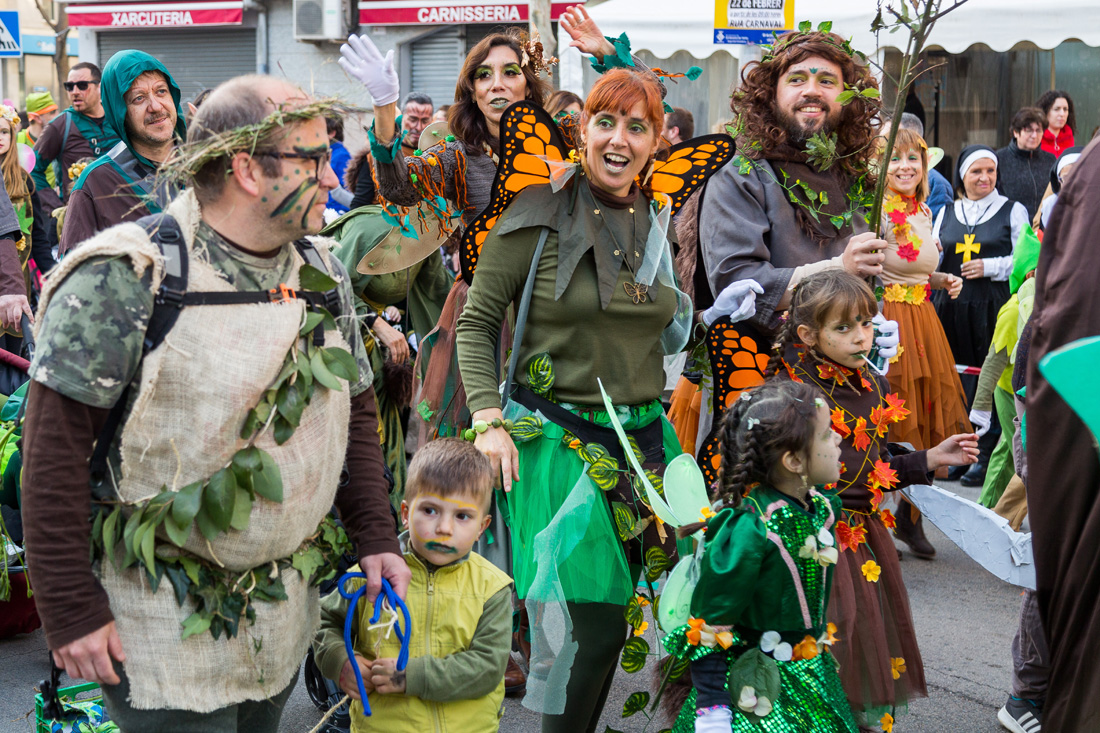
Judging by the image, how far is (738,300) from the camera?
357 cm

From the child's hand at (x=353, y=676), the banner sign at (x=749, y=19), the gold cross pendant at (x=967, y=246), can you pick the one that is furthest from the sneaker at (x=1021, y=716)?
the gold cross pendant at (x=967, y=246)

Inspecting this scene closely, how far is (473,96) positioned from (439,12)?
1279 centimetres

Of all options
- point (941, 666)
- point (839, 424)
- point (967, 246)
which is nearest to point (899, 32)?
point (967, 246)

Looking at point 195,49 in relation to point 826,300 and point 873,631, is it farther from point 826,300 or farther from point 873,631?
point 873,631

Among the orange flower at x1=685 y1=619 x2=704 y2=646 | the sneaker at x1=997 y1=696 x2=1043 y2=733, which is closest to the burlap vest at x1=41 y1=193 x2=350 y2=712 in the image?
the orange flower at x1=685 y1=619 x2=704 y2=646

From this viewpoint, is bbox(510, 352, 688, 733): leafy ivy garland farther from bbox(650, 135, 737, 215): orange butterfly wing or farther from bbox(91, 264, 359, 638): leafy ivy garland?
bbox(91, 264, 359, 638): leafy ivy garland

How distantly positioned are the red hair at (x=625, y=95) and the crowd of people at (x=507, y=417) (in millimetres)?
12

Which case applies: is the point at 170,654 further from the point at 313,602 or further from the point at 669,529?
the point at 669,529

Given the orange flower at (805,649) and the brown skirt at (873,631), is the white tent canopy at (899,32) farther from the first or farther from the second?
the orange flower at (805,649)

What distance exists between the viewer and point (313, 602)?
2.49 metres

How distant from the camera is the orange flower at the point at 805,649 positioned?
9.34 ft

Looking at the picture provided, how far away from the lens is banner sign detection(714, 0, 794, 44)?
6508mm

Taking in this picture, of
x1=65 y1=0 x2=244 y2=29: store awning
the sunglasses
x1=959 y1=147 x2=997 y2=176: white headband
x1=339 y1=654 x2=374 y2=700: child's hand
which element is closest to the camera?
x1=339 y1=654 x2=374 y2=700: child's hand

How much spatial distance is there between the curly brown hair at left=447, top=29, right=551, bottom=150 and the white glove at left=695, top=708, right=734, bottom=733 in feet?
8.24
